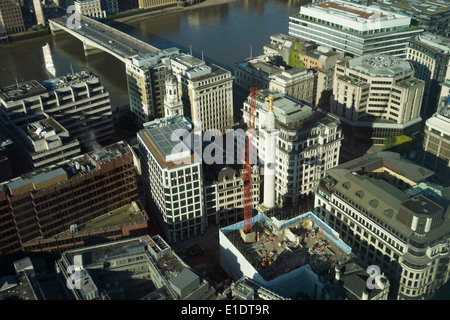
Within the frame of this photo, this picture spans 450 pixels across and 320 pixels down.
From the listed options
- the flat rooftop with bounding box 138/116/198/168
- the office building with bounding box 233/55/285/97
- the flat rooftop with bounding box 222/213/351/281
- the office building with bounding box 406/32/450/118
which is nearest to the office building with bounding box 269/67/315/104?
the office building with bounding box 233/55/285/97

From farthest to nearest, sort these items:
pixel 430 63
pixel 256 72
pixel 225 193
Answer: pixel 256 72
pixel 430 63
pixel 225 193

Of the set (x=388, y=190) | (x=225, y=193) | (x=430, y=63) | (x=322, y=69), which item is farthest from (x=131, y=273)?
(x=430, y=63)

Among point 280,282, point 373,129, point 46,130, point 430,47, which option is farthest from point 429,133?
point 46,130

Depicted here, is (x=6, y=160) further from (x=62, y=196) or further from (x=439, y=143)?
(x=439, y=143)

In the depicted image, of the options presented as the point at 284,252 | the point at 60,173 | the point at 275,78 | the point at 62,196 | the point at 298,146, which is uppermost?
the point at 275,78

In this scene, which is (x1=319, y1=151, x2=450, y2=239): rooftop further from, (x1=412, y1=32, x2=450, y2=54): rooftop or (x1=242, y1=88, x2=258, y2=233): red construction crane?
(x1=412, y1=32, x2=450, y2=54): rooftop

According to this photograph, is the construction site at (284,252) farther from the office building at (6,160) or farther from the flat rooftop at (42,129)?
the office building at (6,160)

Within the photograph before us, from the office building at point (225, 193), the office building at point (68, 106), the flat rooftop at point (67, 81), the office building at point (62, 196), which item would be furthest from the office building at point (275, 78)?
the office building at point (62, 196)
